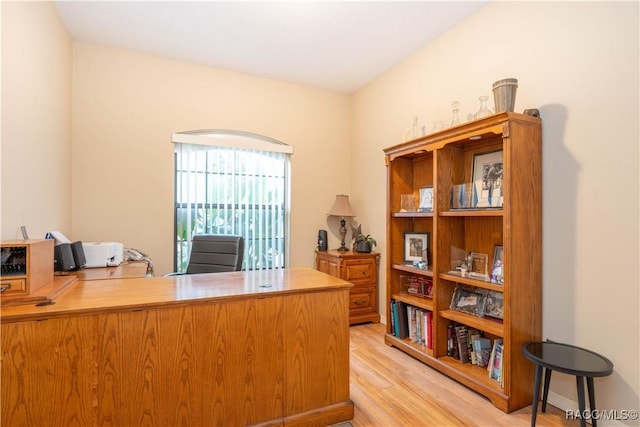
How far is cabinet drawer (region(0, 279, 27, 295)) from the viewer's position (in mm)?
1420

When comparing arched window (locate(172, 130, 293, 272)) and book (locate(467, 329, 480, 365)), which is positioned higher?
arched window (locate(172, 130, 293, 272))

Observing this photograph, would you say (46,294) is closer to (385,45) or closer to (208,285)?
(208,285)

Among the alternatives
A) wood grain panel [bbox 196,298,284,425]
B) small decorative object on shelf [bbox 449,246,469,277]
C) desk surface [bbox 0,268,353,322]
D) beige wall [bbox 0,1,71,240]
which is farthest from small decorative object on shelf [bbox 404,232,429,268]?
beige wall [bbox 0,1,71,240]

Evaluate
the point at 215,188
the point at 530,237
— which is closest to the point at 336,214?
the point at 215,188

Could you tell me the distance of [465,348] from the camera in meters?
2.50

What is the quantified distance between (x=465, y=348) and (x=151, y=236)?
3205mm

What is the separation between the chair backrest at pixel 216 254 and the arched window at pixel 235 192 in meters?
0.58

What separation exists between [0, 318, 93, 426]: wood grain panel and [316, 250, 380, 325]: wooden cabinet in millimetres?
2491

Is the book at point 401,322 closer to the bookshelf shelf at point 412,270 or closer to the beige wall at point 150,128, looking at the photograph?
the bookshelf shelf at point 412,270

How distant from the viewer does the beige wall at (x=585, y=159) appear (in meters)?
1.78

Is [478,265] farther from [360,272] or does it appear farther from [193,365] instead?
[193,365]

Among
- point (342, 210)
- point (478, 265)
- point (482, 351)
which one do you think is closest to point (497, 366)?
point (482, 351)

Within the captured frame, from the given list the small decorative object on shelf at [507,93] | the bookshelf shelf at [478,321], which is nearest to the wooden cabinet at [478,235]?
the bookshelf shelf at [478,321]

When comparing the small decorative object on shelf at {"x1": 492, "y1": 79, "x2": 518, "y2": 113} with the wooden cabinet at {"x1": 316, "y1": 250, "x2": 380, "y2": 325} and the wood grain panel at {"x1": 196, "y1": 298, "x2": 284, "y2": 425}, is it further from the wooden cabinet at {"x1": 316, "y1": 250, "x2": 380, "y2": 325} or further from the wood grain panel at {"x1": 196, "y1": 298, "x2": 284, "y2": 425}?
the wooden cabinet at {"x1": 316, "y1": 250, "x2": 380, "y2": 325}
